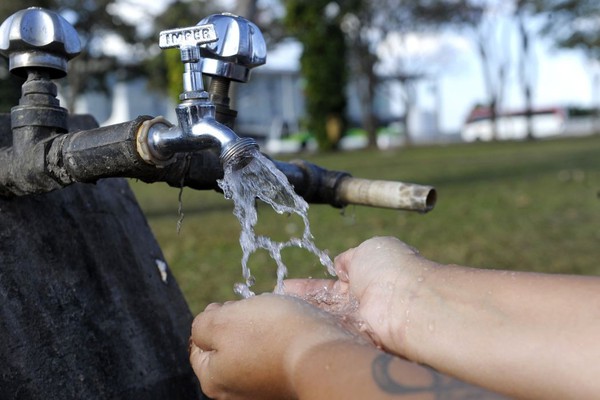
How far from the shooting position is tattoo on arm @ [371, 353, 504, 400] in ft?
2.74

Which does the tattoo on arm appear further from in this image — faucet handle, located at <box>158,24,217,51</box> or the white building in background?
the white building in background

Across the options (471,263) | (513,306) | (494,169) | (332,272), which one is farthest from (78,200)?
(494,169)

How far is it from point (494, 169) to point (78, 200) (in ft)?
40.4

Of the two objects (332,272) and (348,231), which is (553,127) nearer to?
(348,231)

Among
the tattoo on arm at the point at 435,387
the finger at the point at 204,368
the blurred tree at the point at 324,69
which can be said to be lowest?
the finger at the point at 204,368

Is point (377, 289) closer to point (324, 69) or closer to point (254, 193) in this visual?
point (254, 193)

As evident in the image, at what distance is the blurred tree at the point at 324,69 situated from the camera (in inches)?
1040

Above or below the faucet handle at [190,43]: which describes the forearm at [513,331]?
below

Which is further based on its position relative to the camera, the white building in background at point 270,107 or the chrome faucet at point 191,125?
the white building in background at point 270,107

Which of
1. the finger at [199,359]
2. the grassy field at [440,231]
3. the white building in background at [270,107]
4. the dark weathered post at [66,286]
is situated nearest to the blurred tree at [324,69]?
the white building in background at [270,107]

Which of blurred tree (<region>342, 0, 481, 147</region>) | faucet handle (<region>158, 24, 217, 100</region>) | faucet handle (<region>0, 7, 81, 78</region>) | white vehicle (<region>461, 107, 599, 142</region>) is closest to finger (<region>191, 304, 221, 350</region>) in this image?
faucet handle (<region>158, 24, 217, 100</region>)

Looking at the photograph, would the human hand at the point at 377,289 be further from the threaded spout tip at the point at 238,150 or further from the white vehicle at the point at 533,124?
the white vehicle at the point at 533,124

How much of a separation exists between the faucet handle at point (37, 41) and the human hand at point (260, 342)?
1.77 ft

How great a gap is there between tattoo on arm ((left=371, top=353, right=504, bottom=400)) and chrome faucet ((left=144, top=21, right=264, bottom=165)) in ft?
1.23
